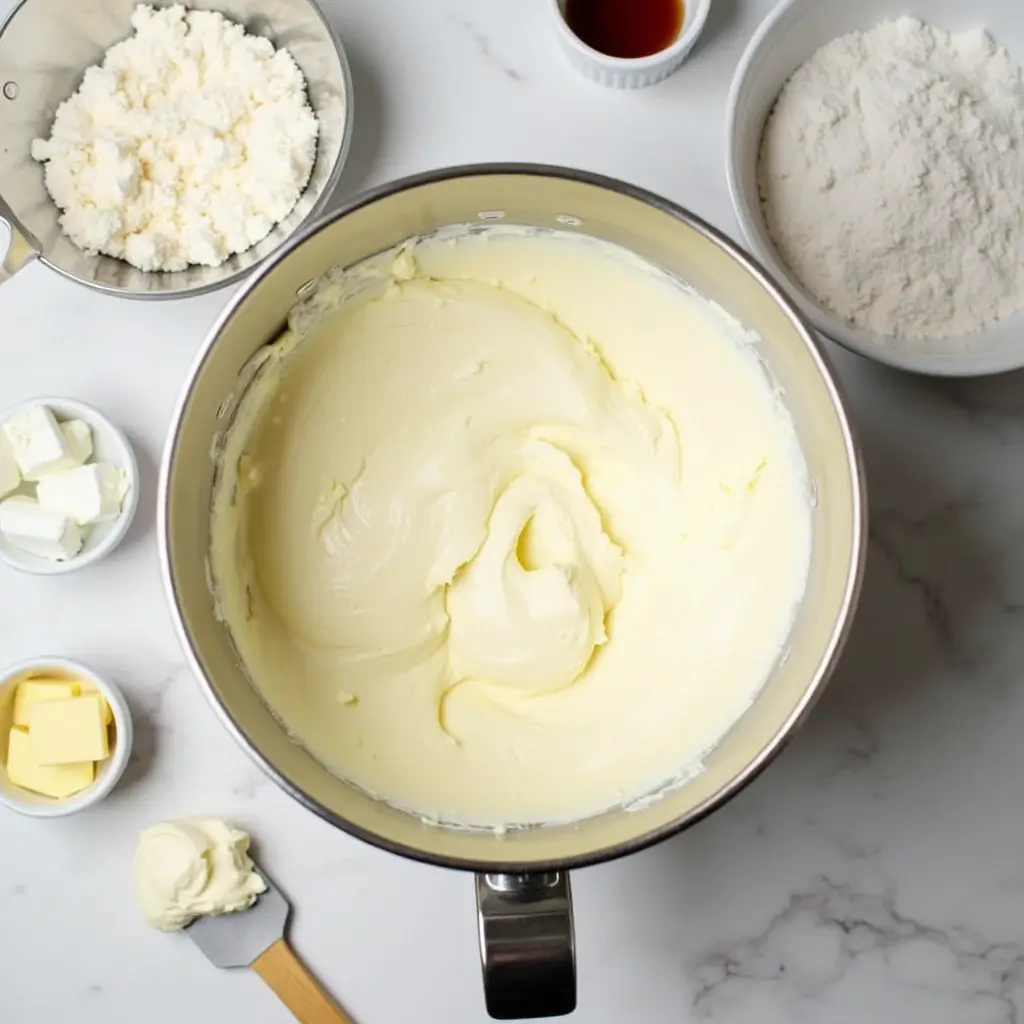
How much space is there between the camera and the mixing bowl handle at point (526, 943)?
2.43ft

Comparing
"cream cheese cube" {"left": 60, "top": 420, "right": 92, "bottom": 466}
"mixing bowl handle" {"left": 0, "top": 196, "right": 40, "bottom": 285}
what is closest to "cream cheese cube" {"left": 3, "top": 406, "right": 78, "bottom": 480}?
"cream cheese cube" {"left": 60, "top": 420, "right": 92, "bottom": 466}

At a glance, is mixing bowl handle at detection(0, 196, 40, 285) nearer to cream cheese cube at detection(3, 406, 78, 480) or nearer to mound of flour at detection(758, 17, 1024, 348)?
cream cheese cube at detection(3, 406, 78, 480)

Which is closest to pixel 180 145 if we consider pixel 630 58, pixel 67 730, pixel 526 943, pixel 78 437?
pixel 78 437

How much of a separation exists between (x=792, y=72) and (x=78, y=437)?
0.73 metres

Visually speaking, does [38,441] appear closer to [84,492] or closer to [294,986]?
[84,492]

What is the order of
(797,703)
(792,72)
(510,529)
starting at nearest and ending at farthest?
(797,703) → (510,529) → (792,72)

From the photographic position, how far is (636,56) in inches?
42.8

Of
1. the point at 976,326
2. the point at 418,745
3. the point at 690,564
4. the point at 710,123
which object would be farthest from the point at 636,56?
the point at 418,745

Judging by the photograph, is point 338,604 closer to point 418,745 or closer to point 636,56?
point 418,745

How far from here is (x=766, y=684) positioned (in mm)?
832

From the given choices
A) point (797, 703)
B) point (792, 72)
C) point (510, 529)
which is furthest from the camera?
point (792, 72)

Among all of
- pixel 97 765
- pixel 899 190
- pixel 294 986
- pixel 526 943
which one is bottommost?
pixel 294 986

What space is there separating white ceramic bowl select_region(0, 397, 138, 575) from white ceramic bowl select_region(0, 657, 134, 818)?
0.09 m

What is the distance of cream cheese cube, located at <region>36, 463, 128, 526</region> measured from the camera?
1.02 m
